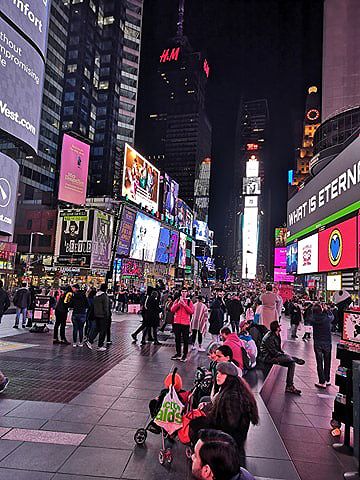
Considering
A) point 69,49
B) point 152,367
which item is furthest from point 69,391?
point 69,49

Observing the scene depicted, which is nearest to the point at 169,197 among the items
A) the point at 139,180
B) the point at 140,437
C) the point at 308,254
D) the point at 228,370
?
the point at 139,180

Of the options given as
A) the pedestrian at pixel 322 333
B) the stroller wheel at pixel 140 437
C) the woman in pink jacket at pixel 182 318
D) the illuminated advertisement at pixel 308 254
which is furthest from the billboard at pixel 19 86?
the illuminated advertisement at pixel 308 254

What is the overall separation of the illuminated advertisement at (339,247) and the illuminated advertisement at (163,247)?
39414 mm

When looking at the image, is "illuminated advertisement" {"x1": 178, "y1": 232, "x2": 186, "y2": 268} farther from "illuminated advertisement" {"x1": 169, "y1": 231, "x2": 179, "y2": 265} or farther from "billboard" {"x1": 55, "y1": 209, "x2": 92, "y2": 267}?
"billboard" {"x1": 55, "y1": 209, "x2": 92, "y2": 267}

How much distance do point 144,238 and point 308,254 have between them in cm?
3020

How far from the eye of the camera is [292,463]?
4.84 metres

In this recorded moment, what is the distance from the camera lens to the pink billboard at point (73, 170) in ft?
129

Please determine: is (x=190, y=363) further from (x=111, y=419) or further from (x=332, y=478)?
(x=332, y=478)

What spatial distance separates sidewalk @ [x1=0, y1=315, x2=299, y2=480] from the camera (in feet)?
14.4

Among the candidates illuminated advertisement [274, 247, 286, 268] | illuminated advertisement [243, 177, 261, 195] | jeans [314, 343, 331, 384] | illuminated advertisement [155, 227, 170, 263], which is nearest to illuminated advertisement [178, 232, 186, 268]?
illuminated advertisement [155, 227, 170, 263]

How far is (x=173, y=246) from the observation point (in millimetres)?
73625

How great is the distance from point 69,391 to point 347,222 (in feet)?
67.8

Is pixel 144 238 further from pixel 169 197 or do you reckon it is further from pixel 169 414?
pixel 169 414

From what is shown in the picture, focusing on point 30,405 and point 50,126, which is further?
point 50,126
